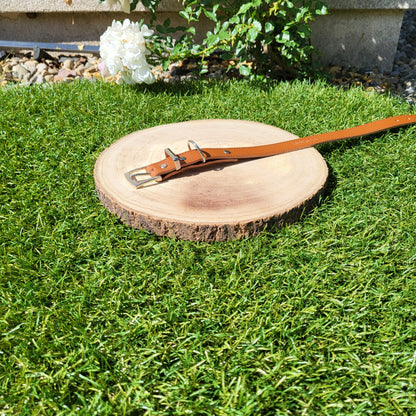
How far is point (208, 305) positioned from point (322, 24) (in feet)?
11.0

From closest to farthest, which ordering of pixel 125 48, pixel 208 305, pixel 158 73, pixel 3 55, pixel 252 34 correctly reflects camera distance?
pixel 208 305 → pixel 125 48 → pixel 252 34 → pixel 158 73 → pixel 3 55

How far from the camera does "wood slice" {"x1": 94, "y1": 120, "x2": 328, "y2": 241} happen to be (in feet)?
5.74

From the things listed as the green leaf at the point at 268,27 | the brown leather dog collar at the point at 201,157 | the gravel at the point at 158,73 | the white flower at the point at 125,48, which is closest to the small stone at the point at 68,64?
the gravel at the point at 158,73

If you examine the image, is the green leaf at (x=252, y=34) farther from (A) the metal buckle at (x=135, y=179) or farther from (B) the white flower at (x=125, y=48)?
(A) the metal buckle at (x=135, y=179)

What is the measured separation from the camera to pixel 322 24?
13.2ft

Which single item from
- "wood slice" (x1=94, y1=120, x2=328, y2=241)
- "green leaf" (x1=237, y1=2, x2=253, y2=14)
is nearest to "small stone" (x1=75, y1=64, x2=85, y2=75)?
"green leaf" (x1=237, y1=2, x2=253, y2=14)

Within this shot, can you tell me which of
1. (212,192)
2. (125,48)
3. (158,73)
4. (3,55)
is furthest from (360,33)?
(3,55)

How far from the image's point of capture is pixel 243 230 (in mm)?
1766

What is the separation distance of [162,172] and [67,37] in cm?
312

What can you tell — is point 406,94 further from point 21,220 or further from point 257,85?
point 21,220

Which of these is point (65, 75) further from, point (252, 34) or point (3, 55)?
point (252, 34)

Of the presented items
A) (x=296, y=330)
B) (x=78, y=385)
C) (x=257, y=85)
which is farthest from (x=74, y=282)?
(x=257, y=85)

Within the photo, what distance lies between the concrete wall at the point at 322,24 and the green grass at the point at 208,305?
1981 millimetres

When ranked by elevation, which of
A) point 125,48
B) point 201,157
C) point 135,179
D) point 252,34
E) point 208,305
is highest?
point 252,34
